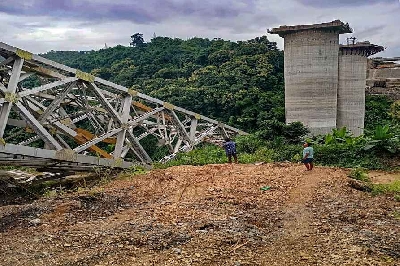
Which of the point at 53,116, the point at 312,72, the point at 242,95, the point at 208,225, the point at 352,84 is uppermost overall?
the point at 312,72

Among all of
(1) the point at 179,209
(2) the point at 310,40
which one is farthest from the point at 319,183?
(2) the point at 310,40

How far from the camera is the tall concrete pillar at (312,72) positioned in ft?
64.1

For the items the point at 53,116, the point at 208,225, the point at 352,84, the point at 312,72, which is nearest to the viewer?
the point at 208,225

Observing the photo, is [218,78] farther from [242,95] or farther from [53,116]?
[53,116]

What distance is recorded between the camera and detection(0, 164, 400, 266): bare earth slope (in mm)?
5430

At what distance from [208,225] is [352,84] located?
17.9 m

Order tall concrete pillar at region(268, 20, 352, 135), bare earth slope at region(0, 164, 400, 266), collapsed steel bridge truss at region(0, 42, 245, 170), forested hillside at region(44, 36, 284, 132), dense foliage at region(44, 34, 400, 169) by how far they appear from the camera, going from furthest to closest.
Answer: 1. forested hillside at region(44, 36, 284, 132)
2. tall concrete pillar at region(268, 20, 352, 135)
3. dense foliage at region(44, 34, 400, 169)
4. collapsed steel bridge truss at region(0, 42, 245, 170)
5. bare earth slope at region(0, 164, 400, 266)

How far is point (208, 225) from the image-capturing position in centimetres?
664

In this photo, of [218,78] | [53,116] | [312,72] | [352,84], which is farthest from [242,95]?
[53,116]

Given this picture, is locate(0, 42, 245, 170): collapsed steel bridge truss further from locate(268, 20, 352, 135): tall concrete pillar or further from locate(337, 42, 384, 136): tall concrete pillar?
locate(337, 42, 384, 136): tall concrete pillar

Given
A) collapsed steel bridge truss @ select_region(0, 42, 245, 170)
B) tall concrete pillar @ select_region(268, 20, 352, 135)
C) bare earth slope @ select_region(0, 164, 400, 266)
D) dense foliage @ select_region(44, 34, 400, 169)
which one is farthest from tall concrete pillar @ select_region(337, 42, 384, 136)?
bare earth slope @ select_region(0, 164, 400, 266)

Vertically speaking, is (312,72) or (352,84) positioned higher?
(312,72)

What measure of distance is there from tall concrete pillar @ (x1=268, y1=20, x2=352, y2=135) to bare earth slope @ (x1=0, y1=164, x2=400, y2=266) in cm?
1064

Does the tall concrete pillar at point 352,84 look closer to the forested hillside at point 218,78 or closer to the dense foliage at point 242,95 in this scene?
the dense foliage at point 242,95
